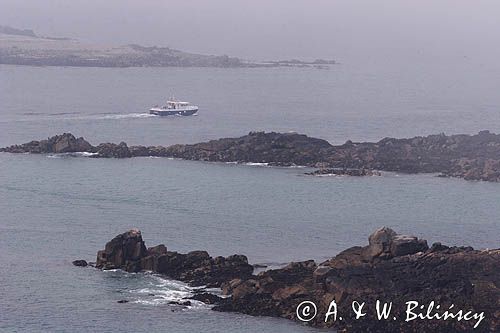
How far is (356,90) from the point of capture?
309ft

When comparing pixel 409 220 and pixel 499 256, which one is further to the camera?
pixel 409 220

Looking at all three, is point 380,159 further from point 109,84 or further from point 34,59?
point 34,59

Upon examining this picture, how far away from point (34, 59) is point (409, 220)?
6643 cm

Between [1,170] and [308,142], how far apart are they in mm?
12172

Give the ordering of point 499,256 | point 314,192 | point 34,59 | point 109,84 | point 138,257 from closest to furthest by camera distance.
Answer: point 499,256 < point 138,257 < point 314,192 < point 109,84 < point 34,59

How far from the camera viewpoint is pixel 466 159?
177 feet

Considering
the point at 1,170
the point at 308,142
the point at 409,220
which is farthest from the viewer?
the point at 308,142

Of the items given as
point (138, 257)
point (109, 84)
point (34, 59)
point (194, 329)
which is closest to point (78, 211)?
point (138, 257)

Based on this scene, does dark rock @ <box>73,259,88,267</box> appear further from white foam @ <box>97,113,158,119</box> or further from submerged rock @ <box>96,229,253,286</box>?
white foam @ <box>97,113,158,119</box>

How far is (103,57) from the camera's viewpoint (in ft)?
362

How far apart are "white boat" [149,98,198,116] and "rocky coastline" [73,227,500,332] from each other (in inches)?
1429

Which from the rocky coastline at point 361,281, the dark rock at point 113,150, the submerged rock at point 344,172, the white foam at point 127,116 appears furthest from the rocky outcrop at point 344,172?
the white foam at point 127,116

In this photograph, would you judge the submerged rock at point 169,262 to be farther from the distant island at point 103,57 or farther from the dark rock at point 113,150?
the distant island at point 103,57

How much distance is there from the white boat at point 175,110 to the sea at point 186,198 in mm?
646
